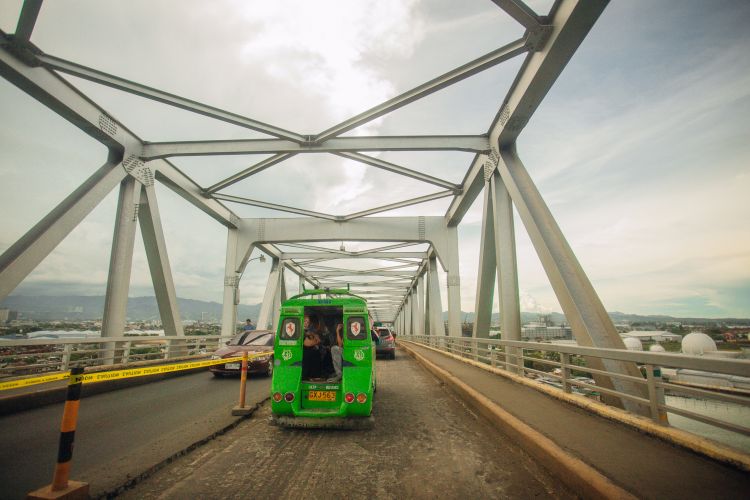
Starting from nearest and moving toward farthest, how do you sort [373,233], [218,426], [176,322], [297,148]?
1. [218,426]
2. [297,148]
3. [176,322]
4. [373,233]

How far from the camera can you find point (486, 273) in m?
12.4

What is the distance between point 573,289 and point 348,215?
12939 mm

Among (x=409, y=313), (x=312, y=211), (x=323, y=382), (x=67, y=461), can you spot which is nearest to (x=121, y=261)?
(x=312, y=211)

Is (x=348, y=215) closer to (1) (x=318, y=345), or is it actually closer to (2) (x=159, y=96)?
(2) (x=159, y=96)

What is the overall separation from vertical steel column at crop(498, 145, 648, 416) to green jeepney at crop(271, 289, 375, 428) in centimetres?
381

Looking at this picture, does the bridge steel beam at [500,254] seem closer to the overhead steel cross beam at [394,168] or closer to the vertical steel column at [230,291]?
the overhead steel cross beam at [394,168]

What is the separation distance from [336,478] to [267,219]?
682 inches

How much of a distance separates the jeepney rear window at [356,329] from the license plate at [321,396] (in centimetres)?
90

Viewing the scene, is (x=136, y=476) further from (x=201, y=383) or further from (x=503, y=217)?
(x=503, y=217)

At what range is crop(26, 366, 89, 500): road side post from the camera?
2859 mm

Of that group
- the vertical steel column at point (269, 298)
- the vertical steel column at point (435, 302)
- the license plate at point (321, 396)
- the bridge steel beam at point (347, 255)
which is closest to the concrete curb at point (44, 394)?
the license plate at point (321, 396)

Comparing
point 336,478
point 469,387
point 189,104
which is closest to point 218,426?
point 336,478

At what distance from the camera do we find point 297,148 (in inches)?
464

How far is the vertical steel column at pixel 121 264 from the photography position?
36.1ft
